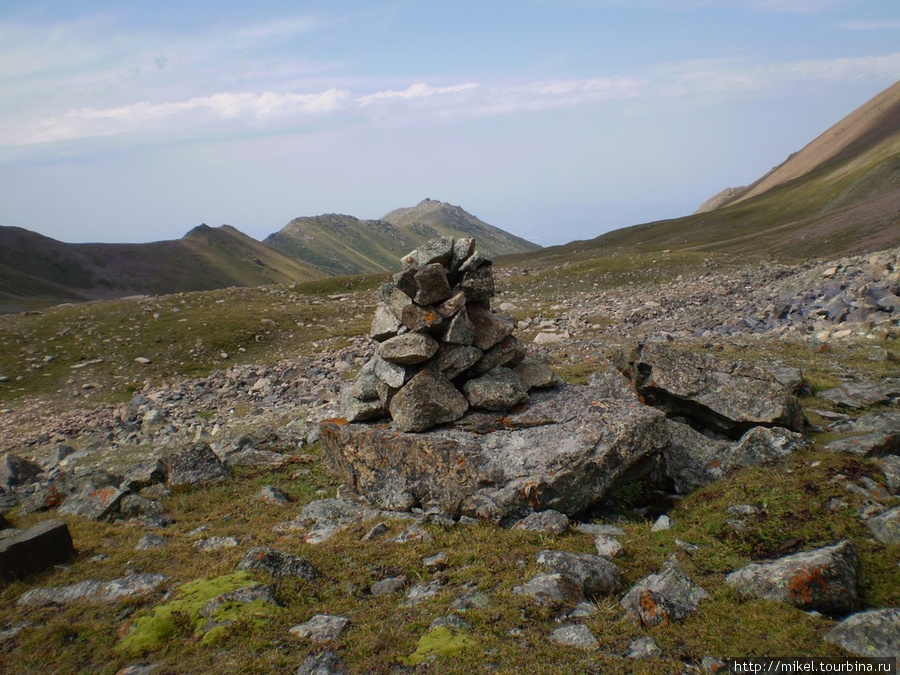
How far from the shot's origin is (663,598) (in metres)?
8.38

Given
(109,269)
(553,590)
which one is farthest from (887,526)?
(109,269)

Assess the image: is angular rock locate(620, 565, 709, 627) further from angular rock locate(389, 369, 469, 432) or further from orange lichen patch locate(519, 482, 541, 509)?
angular rock locate(389, 369, 469, 432)

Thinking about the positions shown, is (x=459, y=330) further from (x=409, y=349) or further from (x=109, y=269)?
(x=109, y=269)

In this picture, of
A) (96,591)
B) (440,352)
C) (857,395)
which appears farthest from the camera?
(857,395)

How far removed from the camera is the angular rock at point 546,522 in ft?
36.8

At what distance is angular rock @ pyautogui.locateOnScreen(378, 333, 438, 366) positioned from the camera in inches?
587

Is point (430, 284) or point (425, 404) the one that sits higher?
point (430, 284)

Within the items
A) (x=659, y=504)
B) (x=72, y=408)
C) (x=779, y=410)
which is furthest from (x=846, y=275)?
(x=72, y=408)

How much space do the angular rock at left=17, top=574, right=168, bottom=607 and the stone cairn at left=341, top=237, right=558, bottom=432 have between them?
6233mm

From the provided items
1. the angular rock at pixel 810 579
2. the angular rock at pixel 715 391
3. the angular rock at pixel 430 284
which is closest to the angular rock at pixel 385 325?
the angular rock at pixel 430 284

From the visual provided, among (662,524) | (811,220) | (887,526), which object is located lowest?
(662,524)

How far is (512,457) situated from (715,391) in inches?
236

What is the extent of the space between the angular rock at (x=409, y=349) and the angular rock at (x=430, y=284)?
101cm

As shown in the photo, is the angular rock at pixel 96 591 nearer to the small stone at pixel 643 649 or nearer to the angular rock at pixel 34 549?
the angular rock at pixel 34 549
